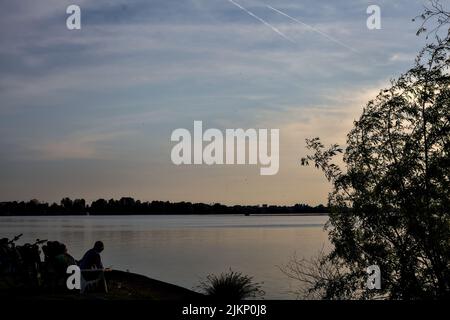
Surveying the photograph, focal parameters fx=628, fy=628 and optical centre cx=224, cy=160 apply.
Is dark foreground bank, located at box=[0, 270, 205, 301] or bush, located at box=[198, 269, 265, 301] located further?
bush, located at box=[198, 269, 265, 301]

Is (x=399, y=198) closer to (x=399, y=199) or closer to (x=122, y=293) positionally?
(x=399, y=199)

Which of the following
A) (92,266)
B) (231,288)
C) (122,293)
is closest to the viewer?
(92,266)

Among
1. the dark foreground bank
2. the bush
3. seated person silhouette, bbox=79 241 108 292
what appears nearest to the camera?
the dark foreground bank

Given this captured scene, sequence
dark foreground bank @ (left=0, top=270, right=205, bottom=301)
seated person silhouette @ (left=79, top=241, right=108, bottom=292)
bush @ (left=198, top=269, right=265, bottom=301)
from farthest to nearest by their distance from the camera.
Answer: bush @ (left=198, top=269, right=265, bottom=301)
seated person silhouette @ (left=79, top=241, right=108, bottom=292)
dark foreground bank @ (left=0, top=270, right=205, bottom=301)

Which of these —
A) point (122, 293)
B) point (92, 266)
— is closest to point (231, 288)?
point (122, 293)

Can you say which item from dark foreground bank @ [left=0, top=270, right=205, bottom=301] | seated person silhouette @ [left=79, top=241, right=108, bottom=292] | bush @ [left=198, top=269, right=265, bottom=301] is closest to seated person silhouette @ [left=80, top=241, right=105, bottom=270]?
seated person silhouette @ [left=79, top=241, right=108, bottom=292]

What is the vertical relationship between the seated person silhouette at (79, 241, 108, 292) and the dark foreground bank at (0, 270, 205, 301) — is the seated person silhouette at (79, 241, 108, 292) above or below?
above

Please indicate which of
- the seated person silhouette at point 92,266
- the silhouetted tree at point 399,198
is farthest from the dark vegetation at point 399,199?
the seated person silhouette at point 92,266

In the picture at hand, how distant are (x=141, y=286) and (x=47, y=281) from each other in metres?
5.69

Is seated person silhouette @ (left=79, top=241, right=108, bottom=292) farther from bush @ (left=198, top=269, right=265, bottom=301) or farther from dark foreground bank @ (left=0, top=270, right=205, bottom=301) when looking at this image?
bush @ (left=198, top=269, right=265, bottom=301)

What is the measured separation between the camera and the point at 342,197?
69.7 ft

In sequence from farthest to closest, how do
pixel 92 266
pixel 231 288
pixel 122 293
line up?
pixel 122 293, pixel 231 288, pixel 92 266
